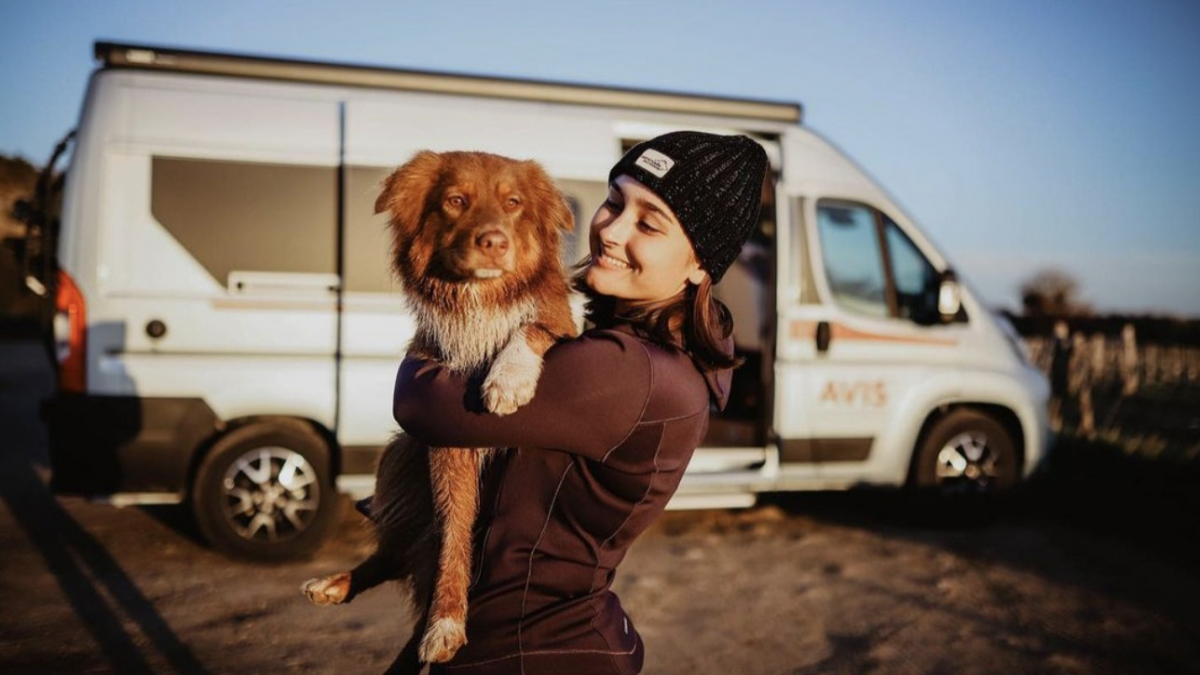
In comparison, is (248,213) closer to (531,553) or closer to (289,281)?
(289,281)

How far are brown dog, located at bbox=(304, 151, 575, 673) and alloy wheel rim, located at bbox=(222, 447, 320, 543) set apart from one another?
Result: 3531mm

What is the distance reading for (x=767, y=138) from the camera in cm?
603

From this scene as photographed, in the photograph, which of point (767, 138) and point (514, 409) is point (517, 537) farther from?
point (767, 138)

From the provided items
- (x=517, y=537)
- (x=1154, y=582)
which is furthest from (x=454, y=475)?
(x=1154, y=582)

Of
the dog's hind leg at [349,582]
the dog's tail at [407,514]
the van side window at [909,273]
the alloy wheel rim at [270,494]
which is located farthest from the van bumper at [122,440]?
the van side window at [909,273]

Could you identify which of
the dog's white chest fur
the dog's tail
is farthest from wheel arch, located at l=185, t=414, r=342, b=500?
the dog's white chest fur

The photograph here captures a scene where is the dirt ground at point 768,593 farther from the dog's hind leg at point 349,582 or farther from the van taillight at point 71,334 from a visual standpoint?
the dog's hind leg at point 349,582

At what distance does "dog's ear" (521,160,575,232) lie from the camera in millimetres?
1982

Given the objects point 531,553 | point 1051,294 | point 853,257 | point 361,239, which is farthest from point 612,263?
point 1051,294

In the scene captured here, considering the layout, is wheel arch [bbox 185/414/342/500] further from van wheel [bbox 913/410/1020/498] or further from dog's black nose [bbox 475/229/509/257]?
van wheel [bbox 913/410/1020/498]

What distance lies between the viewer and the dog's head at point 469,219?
1.78 metres

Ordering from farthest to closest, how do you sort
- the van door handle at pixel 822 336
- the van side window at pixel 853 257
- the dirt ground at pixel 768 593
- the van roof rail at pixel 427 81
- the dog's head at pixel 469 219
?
the van side window at pixel 853 257 → the van door handle at pixel 822 336 → the van roof rail at pixel 427 81 → the dirt ground at pixel 768 593 → the dog's head at pixel 469 219

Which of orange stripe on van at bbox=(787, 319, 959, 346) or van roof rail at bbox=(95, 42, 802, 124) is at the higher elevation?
van roof rail at bbox=(95, 42, 802, 124)

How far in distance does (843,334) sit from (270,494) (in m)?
3.96
